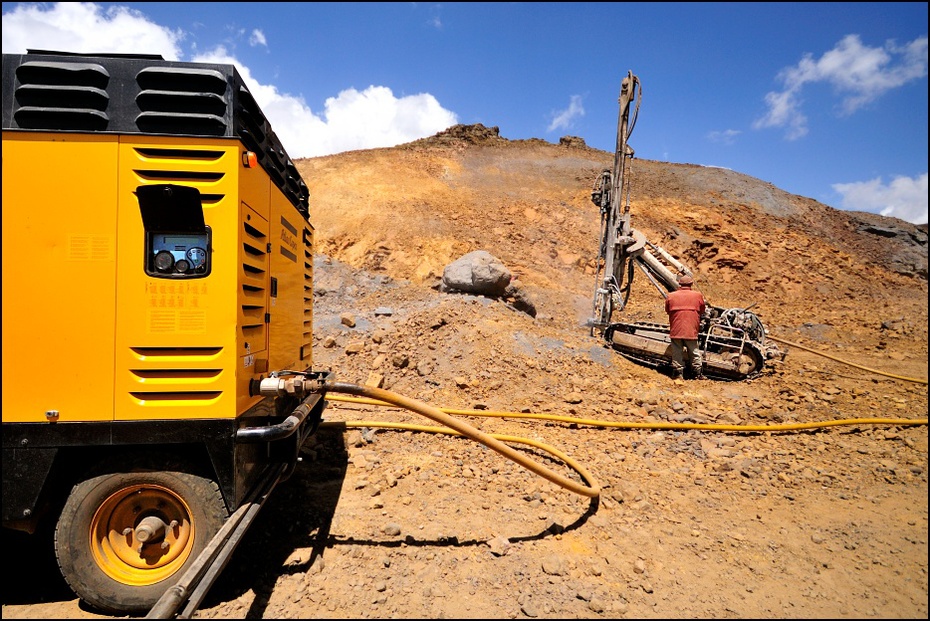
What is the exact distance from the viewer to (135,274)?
2.68 m

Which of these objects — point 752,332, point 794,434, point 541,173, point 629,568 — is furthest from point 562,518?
point 541,173

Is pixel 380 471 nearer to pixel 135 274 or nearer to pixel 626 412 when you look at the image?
pixel 135 274

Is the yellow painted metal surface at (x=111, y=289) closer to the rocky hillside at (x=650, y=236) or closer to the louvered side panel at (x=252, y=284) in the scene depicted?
the louvered side panel at (x=252, y=284)

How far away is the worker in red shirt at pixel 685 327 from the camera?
783 centimetres

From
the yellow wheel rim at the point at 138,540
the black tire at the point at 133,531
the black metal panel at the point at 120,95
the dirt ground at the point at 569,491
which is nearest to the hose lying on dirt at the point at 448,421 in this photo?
the dirt ground at the point at 569,491

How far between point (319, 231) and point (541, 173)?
1398cm

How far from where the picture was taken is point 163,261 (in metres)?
2.70

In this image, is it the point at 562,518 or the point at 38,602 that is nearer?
the point at 38,602

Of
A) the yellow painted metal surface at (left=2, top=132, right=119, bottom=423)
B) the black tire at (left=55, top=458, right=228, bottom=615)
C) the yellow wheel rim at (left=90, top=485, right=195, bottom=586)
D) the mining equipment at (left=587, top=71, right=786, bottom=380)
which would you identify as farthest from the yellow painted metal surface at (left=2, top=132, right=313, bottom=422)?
Result: the mining equipment at (left=587, top=71, right=786, bottom=380)

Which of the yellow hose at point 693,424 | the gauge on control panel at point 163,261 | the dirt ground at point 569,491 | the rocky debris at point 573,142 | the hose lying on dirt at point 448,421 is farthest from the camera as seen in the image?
the rocky debris at point 573,142

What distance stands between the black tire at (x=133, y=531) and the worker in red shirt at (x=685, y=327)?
23.6 ft

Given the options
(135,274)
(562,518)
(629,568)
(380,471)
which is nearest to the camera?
(135,274)

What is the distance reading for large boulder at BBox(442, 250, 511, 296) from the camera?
1017 centimetres

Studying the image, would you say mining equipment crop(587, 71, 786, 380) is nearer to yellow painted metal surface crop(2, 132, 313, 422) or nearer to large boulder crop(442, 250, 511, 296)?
large boulder crop(442, 250, 511, 296)
